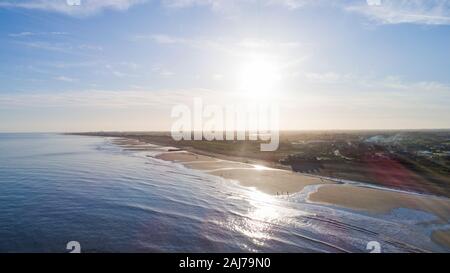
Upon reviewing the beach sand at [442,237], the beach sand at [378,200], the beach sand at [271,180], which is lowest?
the beach sand at [442,237]

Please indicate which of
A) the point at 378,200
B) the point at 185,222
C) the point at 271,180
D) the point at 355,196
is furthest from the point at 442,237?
the point at 271,180

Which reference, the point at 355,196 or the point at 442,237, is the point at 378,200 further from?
the point at 442,237

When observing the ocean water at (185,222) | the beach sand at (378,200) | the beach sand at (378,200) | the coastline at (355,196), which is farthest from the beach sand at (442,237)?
the beach sand at (378,200)

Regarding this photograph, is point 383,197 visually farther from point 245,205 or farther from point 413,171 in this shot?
point 413,171

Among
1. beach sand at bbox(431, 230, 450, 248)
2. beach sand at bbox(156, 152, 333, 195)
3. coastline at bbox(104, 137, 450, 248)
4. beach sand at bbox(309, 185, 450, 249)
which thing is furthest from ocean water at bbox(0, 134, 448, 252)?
beach sand at bbox(156, 152, 333, 195)

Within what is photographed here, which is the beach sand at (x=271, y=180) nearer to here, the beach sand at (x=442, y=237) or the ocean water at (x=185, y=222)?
the ocean water at (x=185, y=222)

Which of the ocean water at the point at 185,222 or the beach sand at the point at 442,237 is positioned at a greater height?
the ocean water at the point at 185,222

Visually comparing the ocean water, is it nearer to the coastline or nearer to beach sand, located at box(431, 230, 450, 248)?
beach sand, located at box(431, 230, 450, 248)
